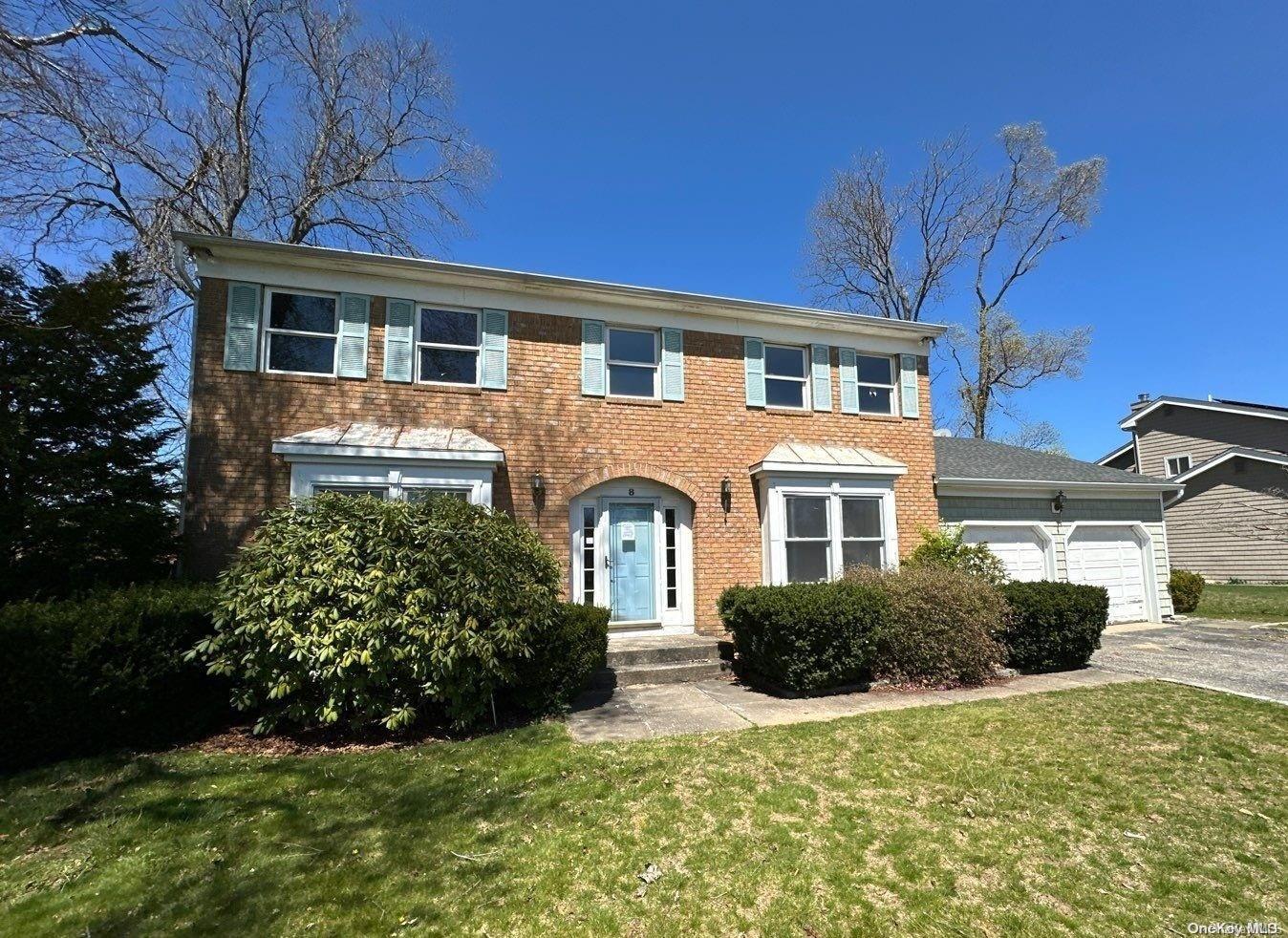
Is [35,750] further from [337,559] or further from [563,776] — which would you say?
[563,776]

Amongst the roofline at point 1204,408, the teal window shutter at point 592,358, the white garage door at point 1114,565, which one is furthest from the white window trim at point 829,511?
the roofline at point 1204,408

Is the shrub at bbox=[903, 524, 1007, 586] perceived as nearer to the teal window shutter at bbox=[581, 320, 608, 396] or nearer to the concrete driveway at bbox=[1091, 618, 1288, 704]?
the concrete driveway at bbox=[1091, 618, 1288, 704]

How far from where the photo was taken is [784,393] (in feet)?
36.7

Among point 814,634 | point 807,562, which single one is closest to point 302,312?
point 814,634

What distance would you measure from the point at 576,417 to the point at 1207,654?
1119 centimetres

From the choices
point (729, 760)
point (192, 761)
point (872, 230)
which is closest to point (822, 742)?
point (729, 760)

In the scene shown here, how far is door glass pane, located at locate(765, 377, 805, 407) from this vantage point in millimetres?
11062

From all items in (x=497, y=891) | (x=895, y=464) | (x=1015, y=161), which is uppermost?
(x=1015, y=161)

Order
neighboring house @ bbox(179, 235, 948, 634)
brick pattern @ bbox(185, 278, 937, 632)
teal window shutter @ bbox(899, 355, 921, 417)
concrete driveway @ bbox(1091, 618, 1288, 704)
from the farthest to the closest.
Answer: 1. teal window shutter @ bbox(899, 355, 921, 417)
2. neighboring house @ bbox(179, 235, 948, 634)
3. brick pattern @ bbox(185, 278, 937, 632)
4. concrete driveway @ bbox(1091, 618, 1288, 704)

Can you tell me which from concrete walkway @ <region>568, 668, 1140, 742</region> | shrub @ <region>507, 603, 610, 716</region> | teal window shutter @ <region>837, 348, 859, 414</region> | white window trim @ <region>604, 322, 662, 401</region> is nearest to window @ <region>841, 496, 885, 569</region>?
teal window shutter @ <region>837, 348, 859, 414</region>

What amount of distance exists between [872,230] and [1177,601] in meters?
16.2

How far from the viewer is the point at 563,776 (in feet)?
16.0

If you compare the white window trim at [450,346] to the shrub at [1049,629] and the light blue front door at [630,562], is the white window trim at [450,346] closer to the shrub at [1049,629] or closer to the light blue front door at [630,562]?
the light blue front door at [630,562]

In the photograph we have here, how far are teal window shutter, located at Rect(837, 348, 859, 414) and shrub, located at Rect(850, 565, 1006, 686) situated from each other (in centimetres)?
414
